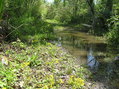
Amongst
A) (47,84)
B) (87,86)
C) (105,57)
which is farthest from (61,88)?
(105,57)

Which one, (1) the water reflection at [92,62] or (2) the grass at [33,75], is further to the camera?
(1) the water reflection at [92,62]

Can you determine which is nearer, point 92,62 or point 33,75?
point 33,75

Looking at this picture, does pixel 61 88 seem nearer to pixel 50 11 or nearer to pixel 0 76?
pixel 0 76

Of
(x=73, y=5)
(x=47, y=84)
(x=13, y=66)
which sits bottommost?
(x=47, y=84)

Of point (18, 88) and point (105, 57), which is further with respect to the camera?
point (105, 57)

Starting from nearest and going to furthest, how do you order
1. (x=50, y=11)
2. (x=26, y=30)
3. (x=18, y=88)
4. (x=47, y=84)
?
(x=18, y=88)
(x=47, y=84)
(x=26, y=30)
(x=50, y=11)

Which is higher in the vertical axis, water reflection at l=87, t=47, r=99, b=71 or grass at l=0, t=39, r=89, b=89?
grass at l=0, t=39, r=89, b=89

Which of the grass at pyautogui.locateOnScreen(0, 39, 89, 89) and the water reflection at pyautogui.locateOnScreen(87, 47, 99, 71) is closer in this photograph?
the grass at pyautogui.locateOnScreen(0, 39, 89, 89)

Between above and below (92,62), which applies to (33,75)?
above

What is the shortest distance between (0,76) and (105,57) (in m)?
5.01

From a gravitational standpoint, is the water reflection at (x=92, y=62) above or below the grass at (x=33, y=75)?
below

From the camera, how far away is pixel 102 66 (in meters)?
5.78

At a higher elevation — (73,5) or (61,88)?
(73,5)

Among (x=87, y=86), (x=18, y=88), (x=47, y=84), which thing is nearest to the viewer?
(x=18, y=88)
